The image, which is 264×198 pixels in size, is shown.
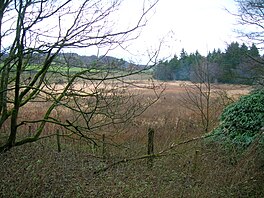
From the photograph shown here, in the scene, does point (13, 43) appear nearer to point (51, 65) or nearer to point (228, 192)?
point (51, 65)

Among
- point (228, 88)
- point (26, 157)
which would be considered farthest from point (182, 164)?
point (228, 88)

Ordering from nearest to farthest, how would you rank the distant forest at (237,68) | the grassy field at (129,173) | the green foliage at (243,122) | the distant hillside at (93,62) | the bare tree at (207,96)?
the distant hillside at (93,62)
the grassy field at (129,173)
the green foliage at (243,122)
the distant forest at (237,68)
the bare tree at (207,96)

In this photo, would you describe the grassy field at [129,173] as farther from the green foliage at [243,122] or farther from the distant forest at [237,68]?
the distant forest at [237,68]

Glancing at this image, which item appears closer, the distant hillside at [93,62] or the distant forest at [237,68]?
the distant hillside at [93,62]

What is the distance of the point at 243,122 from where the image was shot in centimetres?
920

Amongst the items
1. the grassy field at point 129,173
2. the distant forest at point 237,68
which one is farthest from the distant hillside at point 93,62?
the distant forest at point 237,68

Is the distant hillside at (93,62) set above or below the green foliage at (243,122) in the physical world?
above

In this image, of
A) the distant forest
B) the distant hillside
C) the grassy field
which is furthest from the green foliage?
the distant hillside

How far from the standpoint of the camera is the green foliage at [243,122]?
8836mm

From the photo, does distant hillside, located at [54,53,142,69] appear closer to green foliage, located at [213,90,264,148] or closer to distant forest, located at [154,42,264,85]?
green foliage, located at [213,90,264,148]

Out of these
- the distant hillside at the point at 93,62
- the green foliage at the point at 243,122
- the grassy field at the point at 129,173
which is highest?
the distant hillside at the point at 93,62

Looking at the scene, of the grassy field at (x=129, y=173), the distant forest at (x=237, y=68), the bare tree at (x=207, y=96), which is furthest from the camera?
the bare tree at (x=207, y=96)

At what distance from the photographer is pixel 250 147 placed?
820 cm

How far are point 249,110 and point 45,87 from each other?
616cm
